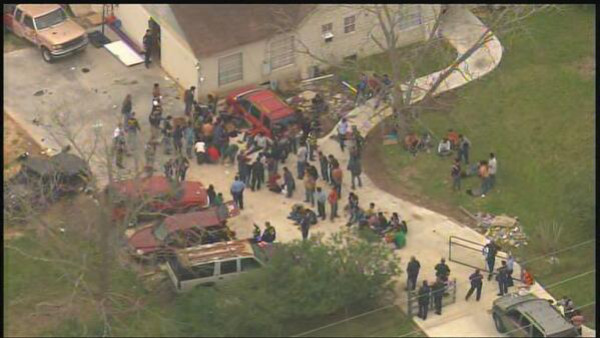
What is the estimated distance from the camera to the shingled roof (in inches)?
1866

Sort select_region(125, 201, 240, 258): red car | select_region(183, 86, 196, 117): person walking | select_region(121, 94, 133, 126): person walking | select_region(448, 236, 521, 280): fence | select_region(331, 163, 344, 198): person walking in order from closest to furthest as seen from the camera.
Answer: select_region(125, 201, 240, 258): red car < select_region(448, 236, 521, 280): fence < select_region(331, 163, 344, 198): person walking < select_region(121, 94, 133, 126): person walking < select_region(183, 86, 196, 117): person walking

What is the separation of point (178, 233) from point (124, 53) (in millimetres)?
11716

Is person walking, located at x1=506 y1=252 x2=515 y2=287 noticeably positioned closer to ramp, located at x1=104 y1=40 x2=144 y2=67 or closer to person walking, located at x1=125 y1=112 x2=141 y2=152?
person walking, located at x1=125 y1=112 x2=141 y2=152

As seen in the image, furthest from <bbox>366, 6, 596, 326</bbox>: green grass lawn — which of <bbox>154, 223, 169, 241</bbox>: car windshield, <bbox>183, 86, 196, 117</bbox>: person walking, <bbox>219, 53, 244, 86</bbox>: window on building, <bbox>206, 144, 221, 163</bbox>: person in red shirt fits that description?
<bbox>154, 223, 169, 241</bbox>: car windshield

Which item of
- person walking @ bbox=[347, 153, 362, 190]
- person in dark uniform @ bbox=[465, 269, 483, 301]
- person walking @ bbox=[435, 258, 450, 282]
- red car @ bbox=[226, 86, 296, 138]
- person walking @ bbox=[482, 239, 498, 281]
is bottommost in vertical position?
person in dark uniform @ bbox=[465, 269, 483, 301]

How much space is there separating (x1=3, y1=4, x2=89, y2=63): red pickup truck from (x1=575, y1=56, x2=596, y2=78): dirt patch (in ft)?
52.4

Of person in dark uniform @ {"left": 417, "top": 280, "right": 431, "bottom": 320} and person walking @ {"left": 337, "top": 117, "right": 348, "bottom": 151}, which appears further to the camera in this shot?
person walking @ {"left": 337, "top": 117, "right": 348, "bottom": 151}

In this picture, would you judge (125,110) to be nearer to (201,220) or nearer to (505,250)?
(201,220)

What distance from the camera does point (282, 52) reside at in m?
49.2

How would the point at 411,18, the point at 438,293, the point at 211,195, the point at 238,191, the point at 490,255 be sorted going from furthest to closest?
the point at 411,18 < the point at 238,191 < the point at 211,195 < the point at 490,255 < the point at 438,293

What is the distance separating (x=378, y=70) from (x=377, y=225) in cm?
923

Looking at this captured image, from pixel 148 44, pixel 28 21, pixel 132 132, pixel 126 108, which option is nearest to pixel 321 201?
pixel 132 132

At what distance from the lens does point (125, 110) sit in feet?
153

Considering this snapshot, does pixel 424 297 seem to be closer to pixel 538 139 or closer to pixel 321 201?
pixel 321 201
